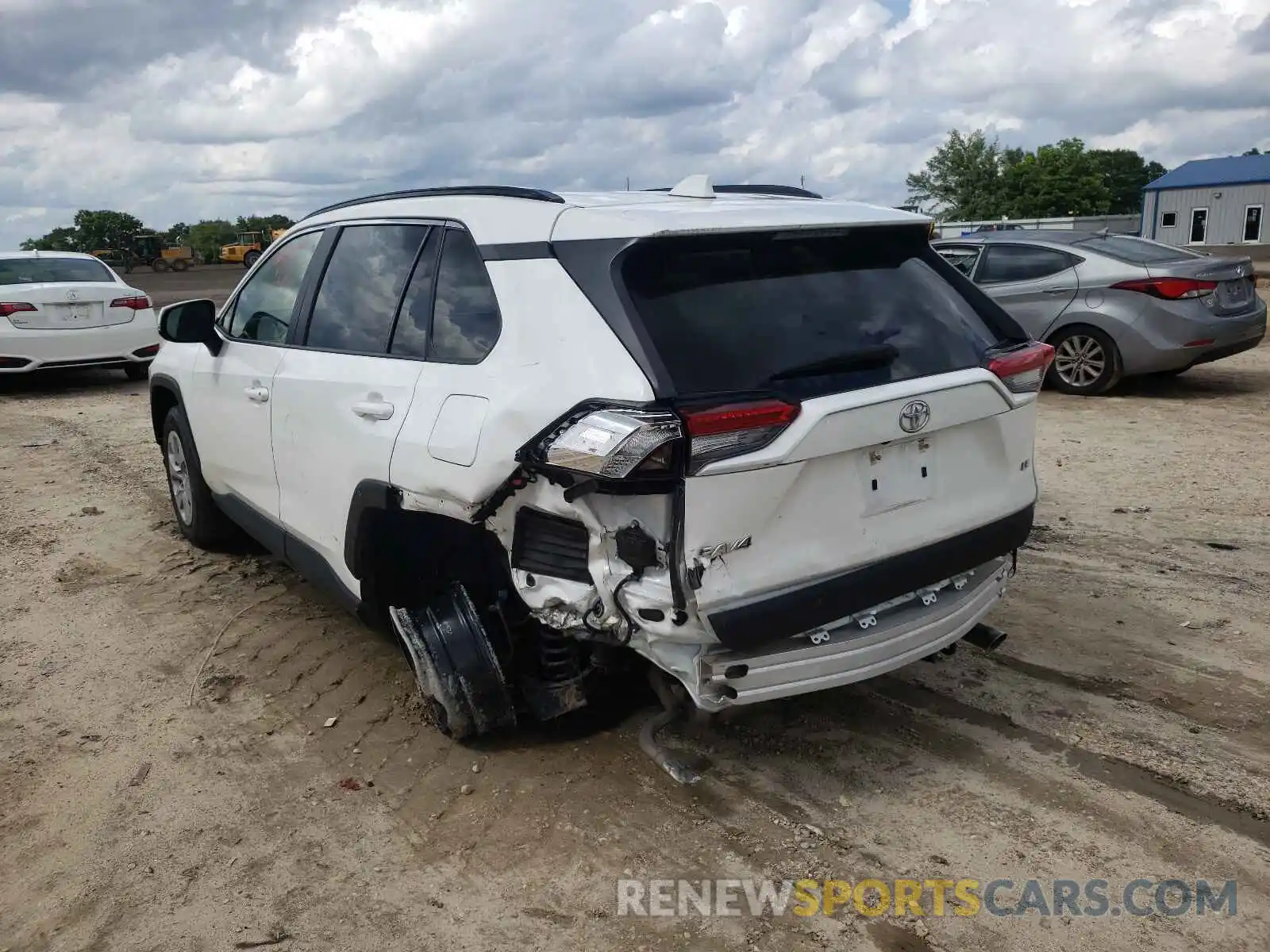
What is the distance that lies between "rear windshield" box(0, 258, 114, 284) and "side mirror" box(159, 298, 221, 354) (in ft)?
27.7

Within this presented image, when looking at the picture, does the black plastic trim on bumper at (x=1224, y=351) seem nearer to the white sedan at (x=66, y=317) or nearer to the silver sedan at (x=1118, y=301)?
the silver sedan at (x=1118, y=301)

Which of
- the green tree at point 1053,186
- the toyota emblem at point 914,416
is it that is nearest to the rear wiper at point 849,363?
the toyota emblem at point 914,416

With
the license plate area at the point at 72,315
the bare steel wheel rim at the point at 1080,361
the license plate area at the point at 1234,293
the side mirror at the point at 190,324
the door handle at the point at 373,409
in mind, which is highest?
the side mirror at the point at 190,324

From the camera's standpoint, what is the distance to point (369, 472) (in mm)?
3602

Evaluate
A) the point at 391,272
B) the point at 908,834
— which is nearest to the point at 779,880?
the point at 908,834

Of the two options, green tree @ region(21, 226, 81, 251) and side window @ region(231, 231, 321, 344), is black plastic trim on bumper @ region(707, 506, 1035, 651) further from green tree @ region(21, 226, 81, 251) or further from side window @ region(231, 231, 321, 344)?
green tree @ region(21, 226, 81, 251)

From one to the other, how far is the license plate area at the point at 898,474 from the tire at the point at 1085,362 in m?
7.15

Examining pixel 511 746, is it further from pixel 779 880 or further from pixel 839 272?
pixel 839 272

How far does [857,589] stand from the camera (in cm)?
308

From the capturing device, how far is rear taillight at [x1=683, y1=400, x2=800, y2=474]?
108 inches

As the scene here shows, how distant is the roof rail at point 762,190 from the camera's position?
4.12m

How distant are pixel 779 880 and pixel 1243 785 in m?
1.58

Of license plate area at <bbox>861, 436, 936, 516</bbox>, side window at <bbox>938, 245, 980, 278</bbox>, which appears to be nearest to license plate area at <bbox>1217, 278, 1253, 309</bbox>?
side window at <bbox>938, 245, 980, 278</bbox>

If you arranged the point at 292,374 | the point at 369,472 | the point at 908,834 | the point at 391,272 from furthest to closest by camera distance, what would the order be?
the point at 292,374
the point at 391,272
the point at 369,472
the point at 908,834
